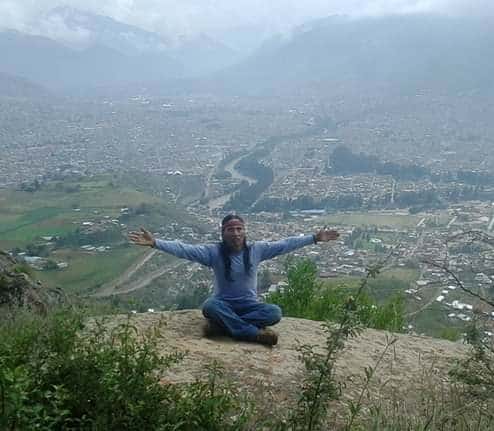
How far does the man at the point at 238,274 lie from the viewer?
5.43 metres

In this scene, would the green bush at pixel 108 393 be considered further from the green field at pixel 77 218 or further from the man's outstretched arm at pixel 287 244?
the green field at pixel 77 218

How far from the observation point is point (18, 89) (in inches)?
3752

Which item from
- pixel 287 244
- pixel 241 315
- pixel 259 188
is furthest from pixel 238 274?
pixel 259 188

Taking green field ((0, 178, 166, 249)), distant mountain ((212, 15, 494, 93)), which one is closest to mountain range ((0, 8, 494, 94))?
distant mountain ((212, 15, 494, 93))

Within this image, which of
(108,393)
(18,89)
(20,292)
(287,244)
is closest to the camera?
(108,393)

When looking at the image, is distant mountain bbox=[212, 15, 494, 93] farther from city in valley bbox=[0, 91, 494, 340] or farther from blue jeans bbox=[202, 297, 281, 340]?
blue jeans bbox=[202, 297, 281, 340]

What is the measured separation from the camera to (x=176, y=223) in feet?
88.5

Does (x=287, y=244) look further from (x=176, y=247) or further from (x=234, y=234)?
(x=176, y=247)

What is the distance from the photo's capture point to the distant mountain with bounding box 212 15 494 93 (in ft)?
299

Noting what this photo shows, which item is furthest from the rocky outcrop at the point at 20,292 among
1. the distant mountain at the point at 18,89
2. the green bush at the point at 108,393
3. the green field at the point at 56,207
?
the distant mountain at the point at 18,89

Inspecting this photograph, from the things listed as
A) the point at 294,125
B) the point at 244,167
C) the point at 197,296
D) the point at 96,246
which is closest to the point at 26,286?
the point at 197,296

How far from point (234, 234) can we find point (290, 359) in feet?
3.78

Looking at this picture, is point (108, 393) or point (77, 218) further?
point (77, 218)

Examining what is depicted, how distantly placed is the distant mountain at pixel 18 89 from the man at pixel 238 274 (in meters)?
90.5
